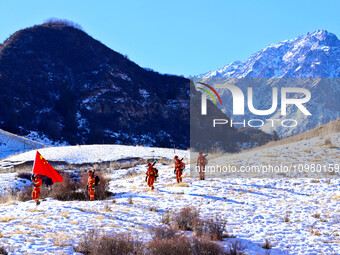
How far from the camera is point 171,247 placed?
7344 mm

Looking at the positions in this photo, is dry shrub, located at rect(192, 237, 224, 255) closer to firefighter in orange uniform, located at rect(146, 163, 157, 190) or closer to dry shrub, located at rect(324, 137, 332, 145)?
firefighter in orange uniform, located at rect(146, 163, 157, 190)

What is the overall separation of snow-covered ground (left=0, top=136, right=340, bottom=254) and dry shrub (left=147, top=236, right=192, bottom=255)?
134 cm

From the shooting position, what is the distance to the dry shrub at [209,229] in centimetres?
902

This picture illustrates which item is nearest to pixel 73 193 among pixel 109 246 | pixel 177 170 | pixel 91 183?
pixel 91 183

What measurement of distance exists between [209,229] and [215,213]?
9.39 feet

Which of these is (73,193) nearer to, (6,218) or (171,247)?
(6,218)

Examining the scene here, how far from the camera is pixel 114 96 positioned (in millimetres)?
86688

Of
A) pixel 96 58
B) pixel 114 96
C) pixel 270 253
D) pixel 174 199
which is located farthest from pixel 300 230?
pixel 96 58

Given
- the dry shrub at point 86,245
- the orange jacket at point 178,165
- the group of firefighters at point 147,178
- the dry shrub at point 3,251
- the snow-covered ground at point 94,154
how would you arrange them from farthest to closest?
the snow-covered ground at point 94,154, the orange jacket at point 178,165, the group of firefighters at point 147,178, the dry shrub at point 86,245, the dry shrub at point 3,251

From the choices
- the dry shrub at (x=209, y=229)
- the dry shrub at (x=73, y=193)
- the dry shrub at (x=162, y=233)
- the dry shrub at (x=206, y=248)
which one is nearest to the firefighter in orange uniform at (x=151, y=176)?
the dry shrub at (x=73, y=193)

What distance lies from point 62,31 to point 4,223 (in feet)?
330

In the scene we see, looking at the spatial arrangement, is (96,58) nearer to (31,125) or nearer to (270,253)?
(31,125)

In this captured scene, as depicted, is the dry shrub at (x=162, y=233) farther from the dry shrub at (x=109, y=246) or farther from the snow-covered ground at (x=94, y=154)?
the snow-covered ground at (x=94, y=154)

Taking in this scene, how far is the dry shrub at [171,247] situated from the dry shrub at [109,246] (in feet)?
0.95
